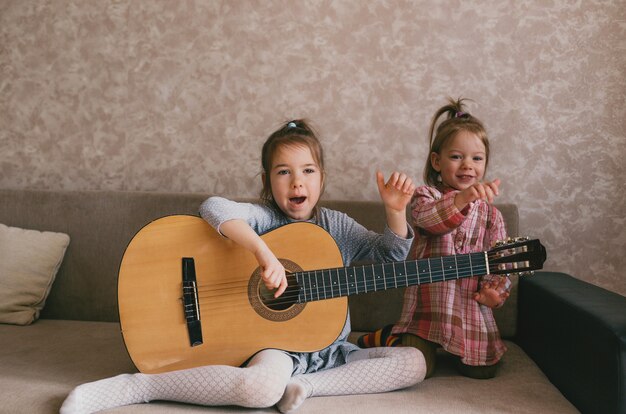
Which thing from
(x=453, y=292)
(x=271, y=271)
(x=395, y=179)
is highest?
(x=395, y=179)

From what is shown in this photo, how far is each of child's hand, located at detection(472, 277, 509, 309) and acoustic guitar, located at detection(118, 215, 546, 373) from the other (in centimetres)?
16

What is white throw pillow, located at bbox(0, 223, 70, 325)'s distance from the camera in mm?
2109

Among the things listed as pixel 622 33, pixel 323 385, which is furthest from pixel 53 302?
pixel 622 33

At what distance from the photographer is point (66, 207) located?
2.27 meters

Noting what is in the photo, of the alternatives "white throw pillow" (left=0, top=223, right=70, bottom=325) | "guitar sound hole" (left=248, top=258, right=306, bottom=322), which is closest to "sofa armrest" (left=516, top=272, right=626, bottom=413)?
"guitar sound hole" (left=248, top=258, right=306, bottom=322)

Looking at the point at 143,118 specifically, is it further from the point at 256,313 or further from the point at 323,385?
the point at 323,385

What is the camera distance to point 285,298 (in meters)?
1.65

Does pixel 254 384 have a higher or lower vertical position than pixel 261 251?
lower

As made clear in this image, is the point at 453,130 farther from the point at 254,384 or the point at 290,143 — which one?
the point at 254,384

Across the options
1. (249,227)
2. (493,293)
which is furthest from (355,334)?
(249,227)

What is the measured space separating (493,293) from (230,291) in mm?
740

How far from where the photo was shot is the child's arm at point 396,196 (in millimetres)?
1696

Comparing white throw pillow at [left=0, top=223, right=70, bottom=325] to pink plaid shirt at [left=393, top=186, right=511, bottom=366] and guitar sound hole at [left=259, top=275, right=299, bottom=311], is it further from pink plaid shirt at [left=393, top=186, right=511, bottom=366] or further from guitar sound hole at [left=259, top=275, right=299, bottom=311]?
pink plaid shirt at [left=393, top=186, right=511, bottom=366]

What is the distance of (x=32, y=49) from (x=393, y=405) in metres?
2.04
